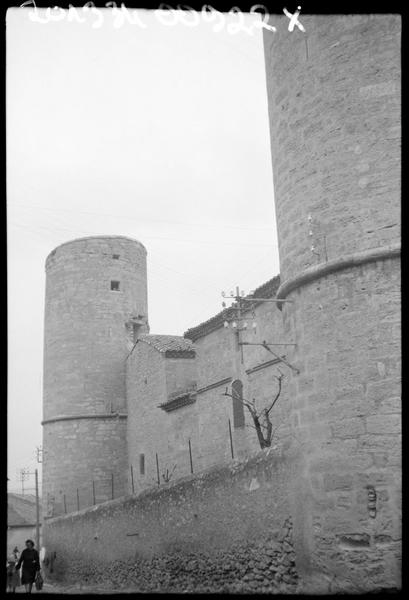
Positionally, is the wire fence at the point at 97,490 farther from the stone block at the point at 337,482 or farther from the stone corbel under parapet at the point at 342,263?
the stone block at the point at 337,482

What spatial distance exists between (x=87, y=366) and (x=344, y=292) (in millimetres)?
18436

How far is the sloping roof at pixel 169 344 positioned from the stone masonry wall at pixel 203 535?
6.50 m

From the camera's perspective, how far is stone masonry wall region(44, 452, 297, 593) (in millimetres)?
10266

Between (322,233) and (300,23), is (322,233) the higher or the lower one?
the lower one

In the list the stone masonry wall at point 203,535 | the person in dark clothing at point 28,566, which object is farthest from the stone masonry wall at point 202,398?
the person in dark clothing at point 28,566

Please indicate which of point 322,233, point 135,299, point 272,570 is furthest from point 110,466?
point 322,233

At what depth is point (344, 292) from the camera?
9102 mm

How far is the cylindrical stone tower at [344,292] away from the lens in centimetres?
849

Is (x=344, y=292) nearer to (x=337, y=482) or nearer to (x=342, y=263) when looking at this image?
(x=342, y=263)

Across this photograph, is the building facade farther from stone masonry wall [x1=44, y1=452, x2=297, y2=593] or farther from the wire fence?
the wire fence

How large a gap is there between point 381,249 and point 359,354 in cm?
122

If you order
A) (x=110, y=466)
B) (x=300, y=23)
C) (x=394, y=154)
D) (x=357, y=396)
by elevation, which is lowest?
(x=110, y=466)

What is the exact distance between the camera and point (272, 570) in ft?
33.2
